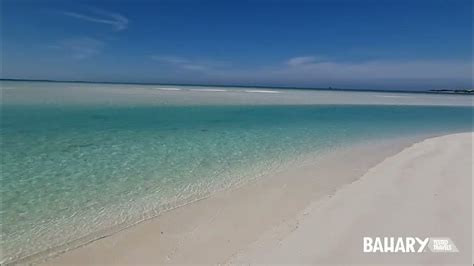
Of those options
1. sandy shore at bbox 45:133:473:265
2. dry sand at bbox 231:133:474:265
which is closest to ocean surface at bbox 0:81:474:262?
sandy shore at bbox 45:133:473:265

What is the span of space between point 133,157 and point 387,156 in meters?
5.88

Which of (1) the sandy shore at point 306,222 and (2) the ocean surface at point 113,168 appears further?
(2) the ocean surface at point 113,168

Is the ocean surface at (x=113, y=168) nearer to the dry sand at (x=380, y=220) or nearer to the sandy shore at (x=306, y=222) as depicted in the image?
the sandy shore at (x=306, y=222)

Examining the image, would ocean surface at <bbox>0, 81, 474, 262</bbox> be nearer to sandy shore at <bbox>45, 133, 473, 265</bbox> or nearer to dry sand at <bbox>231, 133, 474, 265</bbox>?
sandy shore at <bbox>45, 133, 473, 265</bbox>

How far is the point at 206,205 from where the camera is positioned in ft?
13.6

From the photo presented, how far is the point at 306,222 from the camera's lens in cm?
→ 347

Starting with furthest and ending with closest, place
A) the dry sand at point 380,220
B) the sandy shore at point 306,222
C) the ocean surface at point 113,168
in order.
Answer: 1. the ocean surface at point 113,168
2. the sandy shore at point 306,222
3. the dry sand at point 380,220

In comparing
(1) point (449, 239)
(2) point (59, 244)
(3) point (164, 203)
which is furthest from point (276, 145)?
(2) point (59, 244)

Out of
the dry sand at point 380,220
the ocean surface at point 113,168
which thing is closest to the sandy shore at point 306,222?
the dry sand at point 380,220

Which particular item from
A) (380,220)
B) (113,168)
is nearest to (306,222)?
(380,220)

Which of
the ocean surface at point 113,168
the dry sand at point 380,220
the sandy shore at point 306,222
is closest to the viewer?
the dry sand at point 380,220

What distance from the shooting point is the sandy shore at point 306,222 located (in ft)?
9.40

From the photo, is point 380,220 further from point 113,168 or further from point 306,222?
point 113,168

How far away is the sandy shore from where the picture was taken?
287 cm
